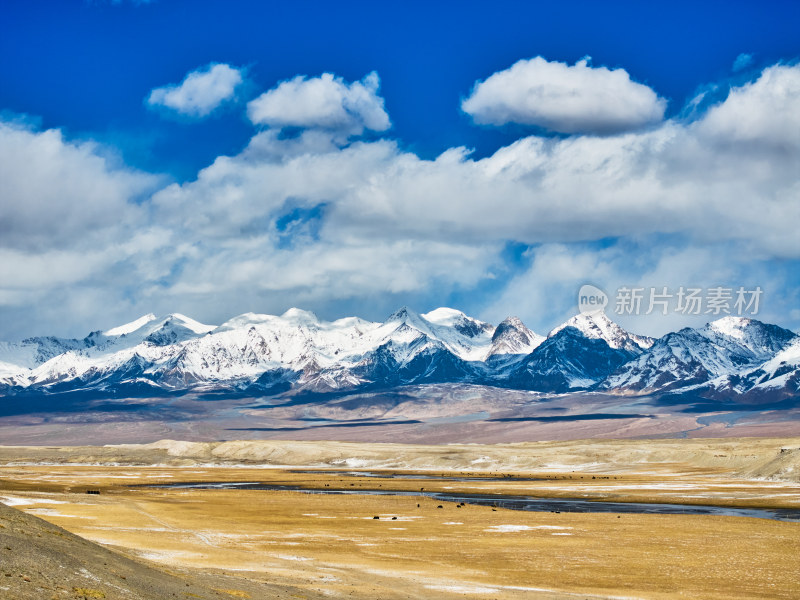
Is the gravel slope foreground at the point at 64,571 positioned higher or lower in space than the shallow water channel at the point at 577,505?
higher

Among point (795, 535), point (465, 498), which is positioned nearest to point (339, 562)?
point (795, 535)

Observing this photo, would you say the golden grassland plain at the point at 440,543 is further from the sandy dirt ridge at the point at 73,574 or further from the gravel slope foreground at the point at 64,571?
the gravel slope foreground at the point at 64,571

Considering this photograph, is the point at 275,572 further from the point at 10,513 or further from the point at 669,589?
the point at 669,589

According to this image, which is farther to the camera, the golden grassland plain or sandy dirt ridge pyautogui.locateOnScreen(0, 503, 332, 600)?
the golden grassland plain

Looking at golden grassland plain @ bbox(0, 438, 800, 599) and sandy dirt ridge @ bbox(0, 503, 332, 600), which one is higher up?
sandy dirt ridge @ bbox(0, 503, 332, 600)

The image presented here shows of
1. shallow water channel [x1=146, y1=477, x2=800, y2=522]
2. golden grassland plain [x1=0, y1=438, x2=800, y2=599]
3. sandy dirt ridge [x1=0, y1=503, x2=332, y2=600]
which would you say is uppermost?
sandy dirt ridge [x1=0, y1=503, x2=332, y2=600]

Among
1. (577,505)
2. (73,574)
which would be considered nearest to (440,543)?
(73,574)

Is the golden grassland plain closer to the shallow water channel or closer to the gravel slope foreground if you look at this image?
the shallow water channel

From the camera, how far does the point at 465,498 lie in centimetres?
12006

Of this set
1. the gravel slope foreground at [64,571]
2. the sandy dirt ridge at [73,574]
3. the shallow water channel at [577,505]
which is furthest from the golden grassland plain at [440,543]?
the gravel slope foreground at [64,571]

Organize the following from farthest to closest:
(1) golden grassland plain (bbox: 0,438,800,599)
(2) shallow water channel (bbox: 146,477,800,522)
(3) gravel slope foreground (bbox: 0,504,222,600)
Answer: (2) shallow water channel (bbox: 146,477,800,522) → (1) golden grassland plain (bbox: 0,438,800,599) → (3) gravel slope foreground (bbox: 0,504,222,600)

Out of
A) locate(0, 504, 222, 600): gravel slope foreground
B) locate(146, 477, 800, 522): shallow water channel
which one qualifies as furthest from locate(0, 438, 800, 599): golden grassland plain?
locate(0, 504, 222, 600): gravel slope foreground

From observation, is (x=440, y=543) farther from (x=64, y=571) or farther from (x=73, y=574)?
(x=64, y=571)

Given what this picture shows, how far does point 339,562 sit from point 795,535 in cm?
3812
